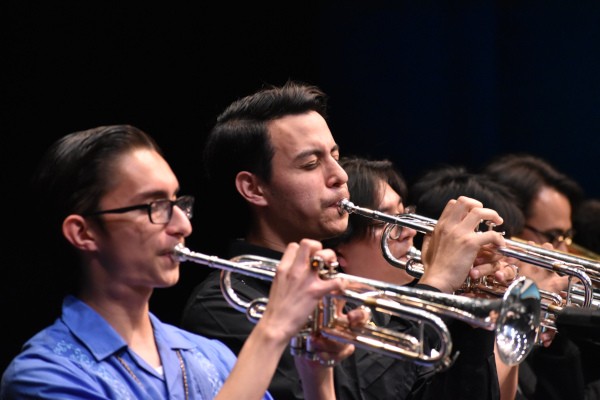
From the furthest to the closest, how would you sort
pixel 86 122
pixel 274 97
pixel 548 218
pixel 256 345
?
pixel 548 218, pixel 86 122, pixel 274 97, pixel 256 345

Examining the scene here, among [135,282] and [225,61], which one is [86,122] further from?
[135,282]

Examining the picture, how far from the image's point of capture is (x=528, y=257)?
3424 mm

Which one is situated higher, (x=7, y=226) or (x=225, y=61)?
(x=225, y=61)

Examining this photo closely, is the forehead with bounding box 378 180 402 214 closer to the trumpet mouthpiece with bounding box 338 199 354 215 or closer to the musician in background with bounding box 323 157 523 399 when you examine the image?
the musician in background with bounding box 323 157 523 399

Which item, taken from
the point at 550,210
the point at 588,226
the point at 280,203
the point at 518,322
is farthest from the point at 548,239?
the point at 518,322

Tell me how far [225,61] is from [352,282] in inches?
82.2

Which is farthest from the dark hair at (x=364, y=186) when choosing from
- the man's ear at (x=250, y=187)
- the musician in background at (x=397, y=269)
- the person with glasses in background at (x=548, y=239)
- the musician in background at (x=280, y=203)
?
the person with glasses in background at (x=548, y=239)

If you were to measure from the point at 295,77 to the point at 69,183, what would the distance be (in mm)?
2346

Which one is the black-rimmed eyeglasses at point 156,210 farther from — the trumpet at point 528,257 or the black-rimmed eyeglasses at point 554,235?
the black-rimmed eyeglasses at point 554,235

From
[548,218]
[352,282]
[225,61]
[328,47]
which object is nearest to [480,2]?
[328,47]

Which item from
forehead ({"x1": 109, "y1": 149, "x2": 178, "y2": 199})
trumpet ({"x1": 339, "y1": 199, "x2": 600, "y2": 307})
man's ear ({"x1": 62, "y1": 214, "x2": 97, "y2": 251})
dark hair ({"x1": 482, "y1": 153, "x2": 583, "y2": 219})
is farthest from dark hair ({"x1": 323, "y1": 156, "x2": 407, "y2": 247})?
man's ear ({"x1": 62, "y1": 214, "x2": 97, "y2": 251})

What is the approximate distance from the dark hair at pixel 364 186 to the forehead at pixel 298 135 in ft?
1.42

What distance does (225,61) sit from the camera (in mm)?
4414

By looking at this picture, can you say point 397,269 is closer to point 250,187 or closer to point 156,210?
point 250,187
